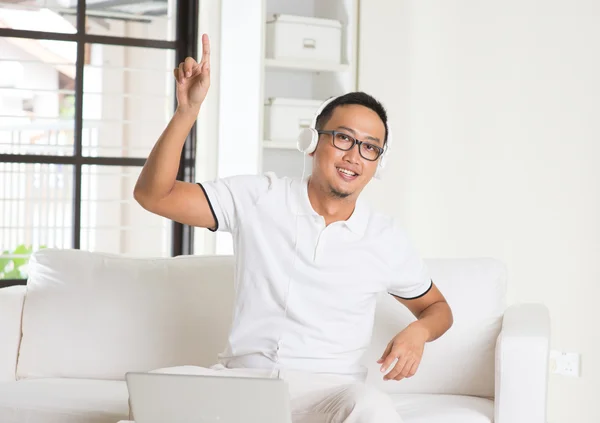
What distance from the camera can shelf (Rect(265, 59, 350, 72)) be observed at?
3.78 m

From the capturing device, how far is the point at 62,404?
2.30 metres

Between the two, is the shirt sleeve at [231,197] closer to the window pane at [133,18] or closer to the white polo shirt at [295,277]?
the white polo shirt at [295,277]

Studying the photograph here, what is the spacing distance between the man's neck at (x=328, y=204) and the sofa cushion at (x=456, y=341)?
448 millimetres

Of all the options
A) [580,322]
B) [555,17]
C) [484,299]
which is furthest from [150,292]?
[555,17]

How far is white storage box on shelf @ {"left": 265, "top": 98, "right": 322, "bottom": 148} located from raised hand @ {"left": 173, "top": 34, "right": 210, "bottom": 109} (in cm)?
186

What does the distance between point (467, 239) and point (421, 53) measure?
2.86 ft

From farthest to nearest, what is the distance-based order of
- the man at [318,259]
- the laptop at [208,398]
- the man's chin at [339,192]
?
the man's chin at [339,192]
the man at [318,259]
the laptop at [208,398]

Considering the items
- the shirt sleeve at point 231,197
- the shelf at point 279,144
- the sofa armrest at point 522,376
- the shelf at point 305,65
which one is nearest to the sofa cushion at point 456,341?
the sofa armrest at point 522,376

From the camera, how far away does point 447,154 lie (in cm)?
395

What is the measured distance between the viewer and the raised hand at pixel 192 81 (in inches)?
73.2

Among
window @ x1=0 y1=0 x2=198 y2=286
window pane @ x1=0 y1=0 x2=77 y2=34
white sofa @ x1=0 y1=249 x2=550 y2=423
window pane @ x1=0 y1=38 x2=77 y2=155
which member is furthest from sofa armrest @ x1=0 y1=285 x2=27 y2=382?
window pane @ x1=0 y1=0 x2=77 y2=34

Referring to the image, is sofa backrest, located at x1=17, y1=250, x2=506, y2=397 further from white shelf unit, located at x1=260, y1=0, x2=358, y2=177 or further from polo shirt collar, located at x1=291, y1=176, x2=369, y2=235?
white shelf unit, located at x1=260, y1=0, x2=358, y2=177

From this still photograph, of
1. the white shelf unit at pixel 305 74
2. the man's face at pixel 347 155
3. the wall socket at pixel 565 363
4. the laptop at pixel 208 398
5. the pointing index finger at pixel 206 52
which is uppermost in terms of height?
the white shelf unit at pixel 305 74

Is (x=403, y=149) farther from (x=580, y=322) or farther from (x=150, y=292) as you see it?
(x=150, y=292)
